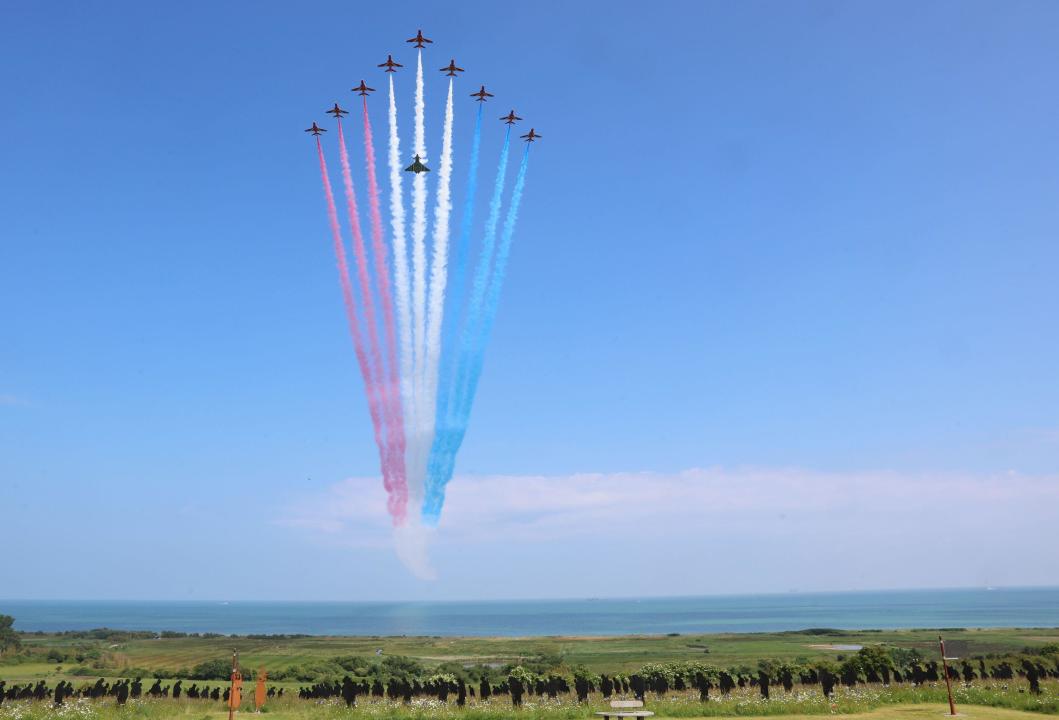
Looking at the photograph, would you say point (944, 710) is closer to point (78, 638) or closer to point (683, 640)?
point (683, 640)

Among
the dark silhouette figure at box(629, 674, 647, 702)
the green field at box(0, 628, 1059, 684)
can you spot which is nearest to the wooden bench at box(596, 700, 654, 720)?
the dark silhouette figure at box(629, 674, 647, 702)

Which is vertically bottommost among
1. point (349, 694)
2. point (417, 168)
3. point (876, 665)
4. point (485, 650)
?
point (485, 650)

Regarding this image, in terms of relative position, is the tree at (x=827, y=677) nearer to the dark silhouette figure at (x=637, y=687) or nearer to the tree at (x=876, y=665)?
the tree at (x=876, y=665)

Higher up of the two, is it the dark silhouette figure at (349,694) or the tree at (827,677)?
the dark silhouette figure at (349,694)

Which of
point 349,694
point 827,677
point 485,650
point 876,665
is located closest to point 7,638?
point 485,650

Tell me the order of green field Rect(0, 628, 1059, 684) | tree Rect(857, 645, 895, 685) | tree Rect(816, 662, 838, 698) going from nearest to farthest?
tree Rect(816, 662, 838, 698) → tree Rect(857, 645, 895, 685) → green field Rect(0, 628, 1059, 684)

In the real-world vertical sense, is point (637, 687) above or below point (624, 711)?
below

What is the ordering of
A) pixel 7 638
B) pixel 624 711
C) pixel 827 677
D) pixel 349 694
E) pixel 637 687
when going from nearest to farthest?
pixel 624 711 → pixel 349 694 → pixel 827 677 → pixel 637 687 → pixel 7 638

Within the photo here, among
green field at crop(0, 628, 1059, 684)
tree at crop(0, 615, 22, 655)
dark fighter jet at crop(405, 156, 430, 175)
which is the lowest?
green field at crop(0, 628, 1059, 684)

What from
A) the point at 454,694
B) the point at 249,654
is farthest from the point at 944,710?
the point at 249,654

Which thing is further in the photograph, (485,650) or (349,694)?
(485,650)

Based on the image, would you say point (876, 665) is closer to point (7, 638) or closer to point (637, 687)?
point (637, 687)

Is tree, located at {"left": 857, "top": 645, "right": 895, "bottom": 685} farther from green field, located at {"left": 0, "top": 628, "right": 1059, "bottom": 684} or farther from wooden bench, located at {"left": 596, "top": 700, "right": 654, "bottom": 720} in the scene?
wooden bench, located at {"left": 596, "top": 700, "right": 654, "bottom": 720}

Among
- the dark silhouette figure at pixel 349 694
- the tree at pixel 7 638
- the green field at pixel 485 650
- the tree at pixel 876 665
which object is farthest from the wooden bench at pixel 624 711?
the tree at pixel 7 638
